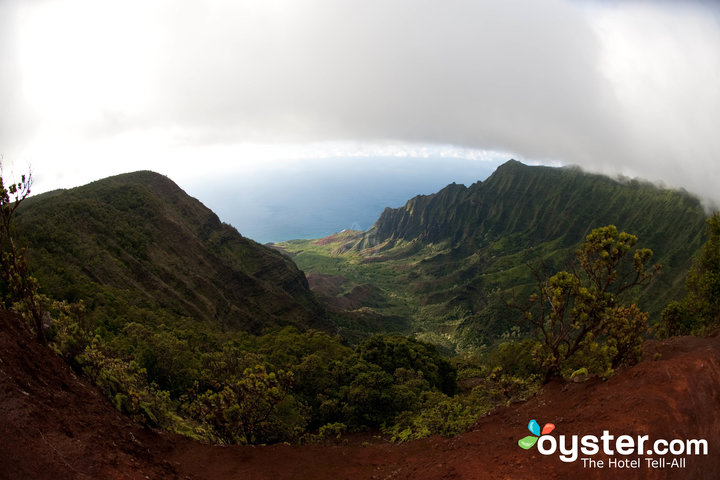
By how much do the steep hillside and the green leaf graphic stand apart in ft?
104

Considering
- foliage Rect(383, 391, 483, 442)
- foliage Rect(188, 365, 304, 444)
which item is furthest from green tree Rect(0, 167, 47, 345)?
foliage Rect(383, 391, 483, 442)

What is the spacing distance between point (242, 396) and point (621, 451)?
13003mm

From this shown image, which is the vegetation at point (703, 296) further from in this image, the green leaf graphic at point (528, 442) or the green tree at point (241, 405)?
the green tree at point (241, 405)

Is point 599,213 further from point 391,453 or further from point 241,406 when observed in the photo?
point 241,406

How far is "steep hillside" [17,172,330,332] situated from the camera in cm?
3719

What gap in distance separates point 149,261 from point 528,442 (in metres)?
58.5

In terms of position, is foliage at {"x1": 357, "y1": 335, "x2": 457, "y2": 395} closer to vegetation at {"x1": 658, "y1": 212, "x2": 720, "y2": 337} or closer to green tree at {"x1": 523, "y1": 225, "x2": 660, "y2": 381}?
vegetation at {"x1": 658, "y1": 212, "x2": 720, "y2": 337}

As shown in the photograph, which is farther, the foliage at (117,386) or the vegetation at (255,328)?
the vegetation at (255,328)

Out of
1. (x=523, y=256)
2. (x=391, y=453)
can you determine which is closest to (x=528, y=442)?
(x=391, y=453)

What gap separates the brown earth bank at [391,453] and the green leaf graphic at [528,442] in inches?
8.6

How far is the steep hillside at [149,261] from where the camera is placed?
3719cm

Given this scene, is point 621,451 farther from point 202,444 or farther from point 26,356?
point 26,356

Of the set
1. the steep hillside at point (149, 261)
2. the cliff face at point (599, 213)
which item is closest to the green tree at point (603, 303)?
the steep hillside at point (149, 261)

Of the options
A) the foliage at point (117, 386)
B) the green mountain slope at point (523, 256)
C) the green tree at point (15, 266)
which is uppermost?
the green tree at point (15, 266)
